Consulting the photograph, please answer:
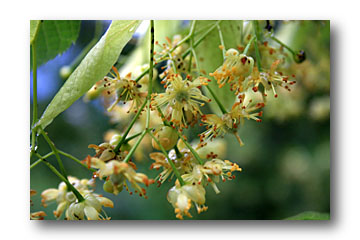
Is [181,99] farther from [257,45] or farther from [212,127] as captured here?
[257,45]

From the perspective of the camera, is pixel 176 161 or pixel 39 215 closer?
pixel 176 161

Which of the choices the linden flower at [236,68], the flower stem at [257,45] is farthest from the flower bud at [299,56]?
the linden flower at [236,68]

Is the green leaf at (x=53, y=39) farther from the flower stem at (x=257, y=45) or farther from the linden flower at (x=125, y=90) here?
the flower stem at (x=257, y=45)

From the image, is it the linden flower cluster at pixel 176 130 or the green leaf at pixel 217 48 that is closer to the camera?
the linden flower cluster at pixel 176 130

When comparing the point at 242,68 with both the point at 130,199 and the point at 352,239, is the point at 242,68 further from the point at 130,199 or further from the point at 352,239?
the point at 130,199

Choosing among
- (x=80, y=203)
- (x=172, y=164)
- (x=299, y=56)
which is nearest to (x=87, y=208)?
(x=80, y=203)

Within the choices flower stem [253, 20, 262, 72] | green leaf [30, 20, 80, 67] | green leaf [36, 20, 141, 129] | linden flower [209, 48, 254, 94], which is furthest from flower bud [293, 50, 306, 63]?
green leaf [30, 20, 80, 67]
